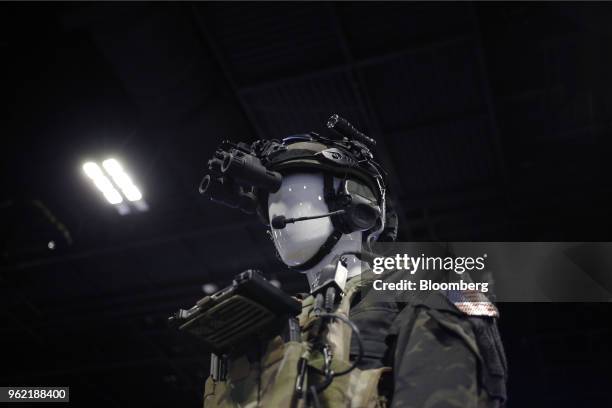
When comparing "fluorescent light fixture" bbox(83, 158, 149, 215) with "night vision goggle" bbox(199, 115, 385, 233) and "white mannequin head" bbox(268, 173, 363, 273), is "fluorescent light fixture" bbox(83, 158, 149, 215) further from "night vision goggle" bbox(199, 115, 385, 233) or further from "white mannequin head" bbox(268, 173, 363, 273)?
"white mannequin head" bbox(268, 173, 363, 273)

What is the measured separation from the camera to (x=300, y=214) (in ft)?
9.21

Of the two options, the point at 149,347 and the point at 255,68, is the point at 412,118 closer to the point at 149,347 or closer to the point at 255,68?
the point at 255,68

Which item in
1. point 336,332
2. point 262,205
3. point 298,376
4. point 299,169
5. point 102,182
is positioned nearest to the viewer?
point 298,376

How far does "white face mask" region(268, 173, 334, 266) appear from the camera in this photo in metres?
2.76

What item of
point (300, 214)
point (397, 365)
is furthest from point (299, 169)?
point (397, 365)

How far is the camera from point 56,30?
5684mm

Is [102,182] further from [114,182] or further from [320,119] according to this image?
[320,119]

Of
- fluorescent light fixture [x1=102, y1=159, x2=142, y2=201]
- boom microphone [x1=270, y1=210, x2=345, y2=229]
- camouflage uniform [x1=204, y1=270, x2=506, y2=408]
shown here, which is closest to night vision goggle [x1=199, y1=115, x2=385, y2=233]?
boom microphone [x1=270, y1=210, x2=345, y2=229]

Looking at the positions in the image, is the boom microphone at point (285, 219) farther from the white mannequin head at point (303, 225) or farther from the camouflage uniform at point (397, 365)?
the camouflage uniform at point (397, 365)

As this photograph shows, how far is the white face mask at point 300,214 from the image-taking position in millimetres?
2760

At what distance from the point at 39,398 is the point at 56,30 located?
3151mm

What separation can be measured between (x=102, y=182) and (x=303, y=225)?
411 centimetres

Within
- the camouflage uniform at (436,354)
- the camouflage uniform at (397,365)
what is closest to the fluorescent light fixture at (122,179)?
the camouflage uniform at (397,365)

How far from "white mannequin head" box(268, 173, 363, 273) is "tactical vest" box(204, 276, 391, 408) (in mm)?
387
